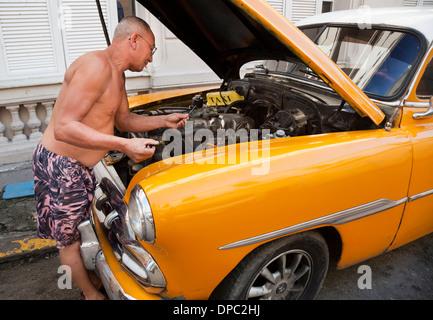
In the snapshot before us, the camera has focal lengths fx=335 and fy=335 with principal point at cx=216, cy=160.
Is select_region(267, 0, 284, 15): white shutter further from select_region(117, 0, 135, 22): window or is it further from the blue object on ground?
the blue object on ground

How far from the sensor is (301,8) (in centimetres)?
710

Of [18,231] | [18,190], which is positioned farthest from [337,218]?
[18,190]

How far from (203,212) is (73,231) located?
3.09 ft

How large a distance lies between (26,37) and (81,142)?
3.82 m

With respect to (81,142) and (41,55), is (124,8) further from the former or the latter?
(81,142)

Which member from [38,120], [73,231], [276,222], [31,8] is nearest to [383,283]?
[276,222]

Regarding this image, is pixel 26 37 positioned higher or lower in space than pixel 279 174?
higher

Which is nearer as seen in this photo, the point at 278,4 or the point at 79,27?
the point at 79,27

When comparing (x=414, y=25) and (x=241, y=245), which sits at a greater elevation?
(x=414, y=25)

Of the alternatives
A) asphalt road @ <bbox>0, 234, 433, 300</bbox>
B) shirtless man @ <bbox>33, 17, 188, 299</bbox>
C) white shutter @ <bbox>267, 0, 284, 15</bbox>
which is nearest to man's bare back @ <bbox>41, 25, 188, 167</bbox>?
shirtless man @ <bbox>33, 17, 188, 299</bbox>

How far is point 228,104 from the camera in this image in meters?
2.97

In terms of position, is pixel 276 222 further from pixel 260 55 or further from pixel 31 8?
pixel 31 8

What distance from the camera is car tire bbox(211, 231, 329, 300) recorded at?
1743 mm
